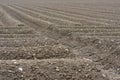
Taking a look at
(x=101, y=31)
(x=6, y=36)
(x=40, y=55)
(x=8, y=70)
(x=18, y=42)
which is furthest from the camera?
(x=101, y=31)

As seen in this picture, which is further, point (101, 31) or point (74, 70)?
point (101, 31)

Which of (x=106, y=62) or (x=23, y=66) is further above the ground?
(x=23, y=66)

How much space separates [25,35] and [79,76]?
9751 mm

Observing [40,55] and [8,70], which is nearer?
[8,70]

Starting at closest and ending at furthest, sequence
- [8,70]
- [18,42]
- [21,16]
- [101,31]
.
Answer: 1. [8,70]
2. [18,42]
3. [101,31]
4. [21,16]

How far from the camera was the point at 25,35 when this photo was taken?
2016 cm

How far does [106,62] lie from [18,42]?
4.98 m

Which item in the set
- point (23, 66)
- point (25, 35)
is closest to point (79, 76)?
point (23, 66)

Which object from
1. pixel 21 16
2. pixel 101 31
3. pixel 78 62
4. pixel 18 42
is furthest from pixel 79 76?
pixel 21 16

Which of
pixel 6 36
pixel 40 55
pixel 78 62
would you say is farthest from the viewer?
pixel 6 36

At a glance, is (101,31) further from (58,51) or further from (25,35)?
(58,51)

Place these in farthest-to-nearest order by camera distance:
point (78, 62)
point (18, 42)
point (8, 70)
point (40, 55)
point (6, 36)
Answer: point (6, 36), point (18, 42), point (40, 55), point (78, 62), point (8, 70)

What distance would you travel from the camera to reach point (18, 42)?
1709cm

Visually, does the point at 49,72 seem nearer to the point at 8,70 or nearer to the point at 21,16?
the point at 8,70
